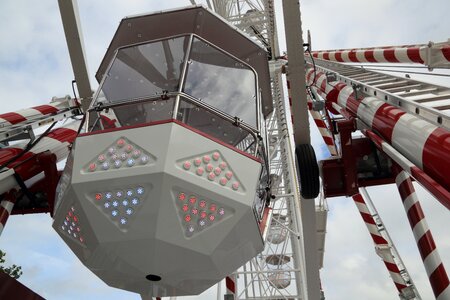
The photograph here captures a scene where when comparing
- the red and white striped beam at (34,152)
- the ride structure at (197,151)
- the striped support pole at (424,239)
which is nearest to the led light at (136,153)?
the ride structure at (197,151)

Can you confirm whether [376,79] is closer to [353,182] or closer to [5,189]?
[353,182]

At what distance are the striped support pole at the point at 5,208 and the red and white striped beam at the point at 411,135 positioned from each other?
4.12 meters

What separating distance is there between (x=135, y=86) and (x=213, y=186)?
5.88 ft

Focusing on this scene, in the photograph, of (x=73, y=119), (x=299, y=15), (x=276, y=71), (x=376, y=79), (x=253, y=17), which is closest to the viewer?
(x=299, y=15)

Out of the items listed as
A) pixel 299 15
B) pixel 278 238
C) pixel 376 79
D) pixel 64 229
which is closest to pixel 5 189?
pixel 64 229

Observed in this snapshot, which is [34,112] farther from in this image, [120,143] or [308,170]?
[308,170]

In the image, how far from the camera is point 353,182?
491cm

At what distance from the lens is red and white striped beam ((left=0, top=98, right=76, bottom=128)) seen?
5.27 m

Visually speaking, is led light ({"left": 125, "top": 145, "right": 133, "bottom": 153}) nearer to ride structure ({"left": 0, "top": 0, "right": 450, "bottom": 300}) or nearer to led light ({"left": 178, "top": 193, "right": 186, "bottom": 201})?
ride structure ({"left": 0, "top": 0, "right": 450, "bottom": 300})

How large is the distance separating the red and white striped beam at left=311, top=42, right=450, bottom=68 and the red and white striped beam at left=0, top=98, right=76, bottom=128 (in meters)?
4.43

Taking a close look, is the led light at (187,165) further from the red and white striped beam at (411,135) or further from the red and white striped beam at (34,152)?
the red and white striped beam at (34,152)

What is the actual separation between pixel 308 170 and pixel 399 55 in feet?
6.80

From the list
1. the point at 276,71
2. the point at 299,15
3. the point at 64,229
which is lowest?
the point at 64,229

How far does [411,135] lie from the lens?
3227 millimetres
